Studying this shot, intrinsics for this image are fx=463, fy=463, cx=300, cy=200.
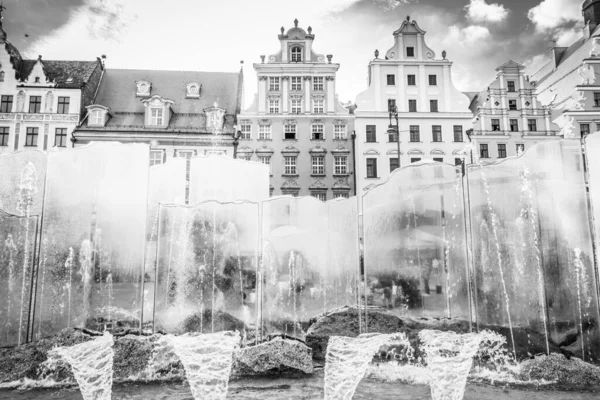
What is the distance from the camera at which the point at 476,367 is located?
7.98 metres

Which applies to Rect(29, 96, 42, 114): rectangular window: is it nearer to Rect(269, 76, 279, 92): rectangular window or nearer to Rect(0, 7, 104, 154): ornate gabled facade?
Rect(0, 7, 104, 154): ornate gabled facade

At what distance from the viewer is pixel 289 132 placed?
2927 cm

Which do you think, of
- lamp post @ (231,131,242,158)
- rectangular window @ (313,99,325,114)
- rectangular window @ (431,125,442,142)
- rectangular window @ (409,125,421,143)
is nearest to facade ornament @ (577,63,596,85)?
rectangular window @ (431,125,442,142)

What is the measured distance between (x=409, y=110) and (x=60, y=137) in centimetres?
2159

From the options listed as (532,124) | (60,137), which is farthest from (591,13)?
(60,137)

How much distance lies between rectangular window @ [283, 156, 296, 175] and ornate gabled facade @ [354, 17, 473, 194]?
157 inches

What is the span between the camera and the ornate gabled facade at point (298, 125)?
28906mm

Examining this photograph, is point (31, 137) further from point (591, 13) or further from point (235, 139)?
point (591, 13)

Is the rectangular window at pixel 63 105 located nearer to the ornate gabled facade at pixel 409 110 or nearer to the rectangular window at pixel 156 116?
the rectangular window at pixel 156 116

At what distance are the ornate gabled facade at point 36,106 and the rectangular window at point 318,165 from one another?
14753 millimetres

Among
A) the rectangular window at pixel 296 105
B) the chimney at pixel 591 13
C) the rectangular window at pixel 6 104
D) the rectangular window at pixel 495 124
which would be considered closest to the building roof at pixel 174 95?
the rectangular window at pixel 296 105

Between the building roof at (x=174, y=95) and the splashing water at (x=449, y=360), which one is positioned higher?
the building roof at (x=174, y=95)

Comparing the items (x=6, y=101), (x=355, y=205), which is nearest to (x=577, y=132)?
(x=355, y=205)

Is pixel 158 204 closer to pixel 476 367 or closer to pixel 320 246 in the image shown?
pixel 320 246
